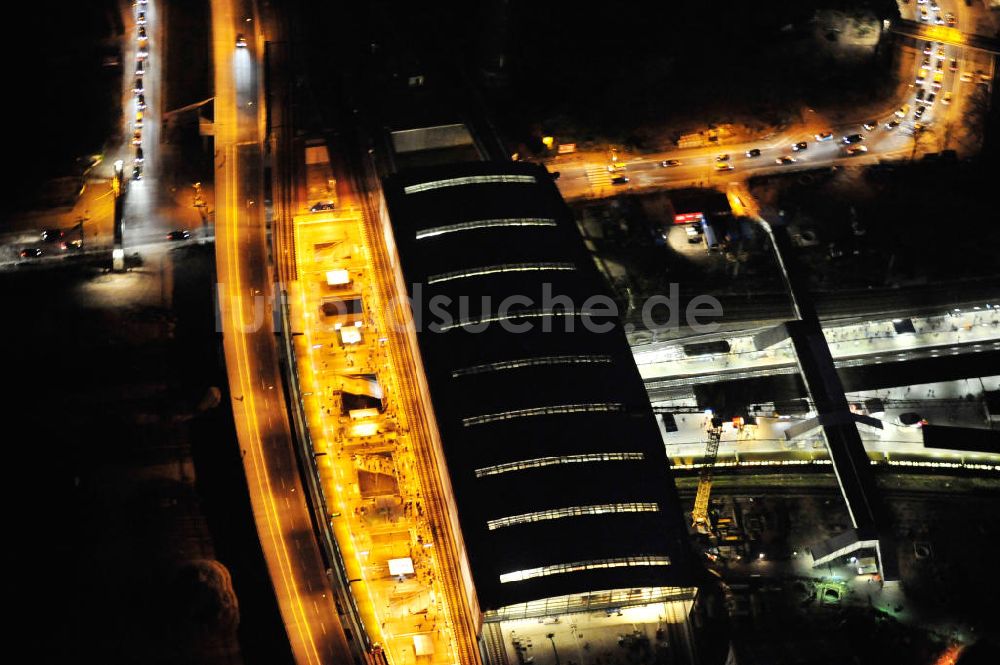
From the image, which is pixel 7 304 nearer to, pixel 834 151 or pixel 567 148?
pixel 567 148

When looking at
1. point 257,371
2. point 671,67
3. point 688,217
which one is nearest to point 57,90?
point 257,371

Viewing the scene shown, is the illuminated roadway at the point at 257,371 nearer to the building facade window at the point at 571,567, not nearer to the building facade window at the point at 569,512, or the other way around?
the building facade window at the point at 571,567

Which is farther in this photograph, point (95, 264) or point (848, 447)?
point (95, 264)

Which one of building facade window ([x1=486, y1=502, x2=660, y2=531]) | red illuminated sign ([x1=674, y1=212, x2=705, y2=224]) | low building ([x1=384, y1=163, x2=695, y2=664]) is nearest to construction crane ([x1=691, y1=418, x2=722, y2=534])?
low building ([x1=384, y1=163, x2=695, y2=664])

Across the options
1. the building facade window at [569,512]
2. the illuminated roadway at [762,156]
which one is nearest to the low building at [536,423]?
the building facade window at [569,512]

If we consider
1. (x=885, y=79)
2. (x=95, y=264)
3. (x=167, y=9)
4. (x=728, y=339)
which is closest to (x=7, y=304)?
(x=95, y=264)

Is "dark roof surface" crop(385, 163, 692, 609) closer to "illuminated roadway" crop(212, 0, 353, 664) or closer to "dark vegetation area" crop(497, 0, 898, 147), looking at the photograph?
"illuminated roadway" crop(212, 0, 353, 664)
